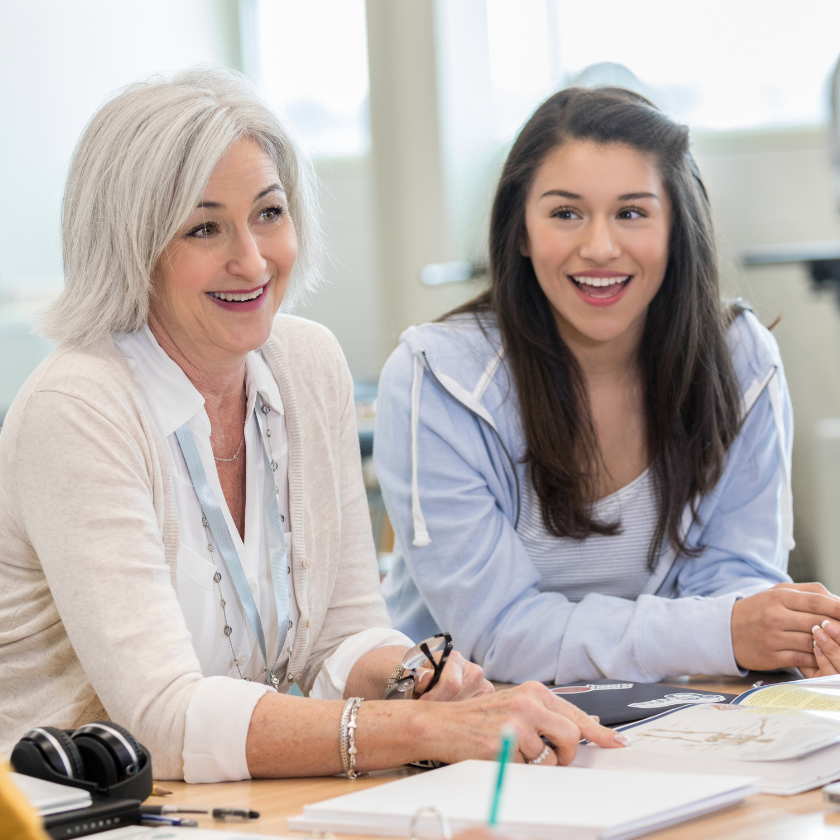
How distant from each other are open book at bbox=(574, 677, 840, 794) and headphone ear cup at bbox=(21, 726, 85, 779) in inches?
16.8

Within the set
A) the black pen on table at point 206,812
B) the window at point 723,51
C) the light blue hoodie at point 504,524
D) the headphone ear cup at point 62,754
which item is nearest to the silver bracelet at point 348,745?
the black pen on table at point 206,812

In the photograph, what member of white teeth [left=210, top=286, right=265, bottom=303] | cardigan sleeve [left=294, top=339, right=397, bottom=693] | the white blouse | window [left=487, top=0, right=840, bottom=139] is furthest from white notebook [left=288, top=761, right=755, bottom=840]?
window [left=487, top=0, right=840, bottom=139]

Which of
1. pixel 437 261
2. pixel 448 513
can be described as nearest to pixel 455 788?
pixel 448 513

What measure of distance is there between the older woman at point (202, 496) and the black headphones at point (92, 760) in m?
0.14

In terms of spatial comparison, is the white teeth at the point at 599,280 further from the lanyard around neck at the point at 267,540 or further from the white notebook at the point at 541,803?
the white notebook at the point at 541,803

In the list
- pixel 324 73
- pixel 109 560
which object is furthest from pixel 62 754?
pixel 324 73

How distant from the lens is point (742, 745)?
94cm

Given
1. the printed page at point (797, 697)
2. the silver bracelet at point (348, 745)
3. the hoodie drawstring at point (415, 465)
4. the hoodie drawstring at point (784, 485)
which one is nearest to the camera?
the silver bracelet at point (348, 745)

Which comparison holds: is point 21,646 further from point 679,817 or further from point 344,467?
point 679,817

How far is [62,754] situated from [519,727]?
382mm

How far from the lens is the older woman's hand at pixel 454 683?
1.13m

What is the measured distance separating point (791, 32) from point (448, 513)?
2.82 m

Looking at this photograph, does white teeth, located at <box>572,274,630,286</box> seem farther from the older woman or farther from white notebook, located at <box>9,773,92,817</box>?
white notebook, located at <box>9,773,92,817</box>

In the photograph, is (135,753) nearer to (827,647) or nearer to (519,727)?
(519,727)
